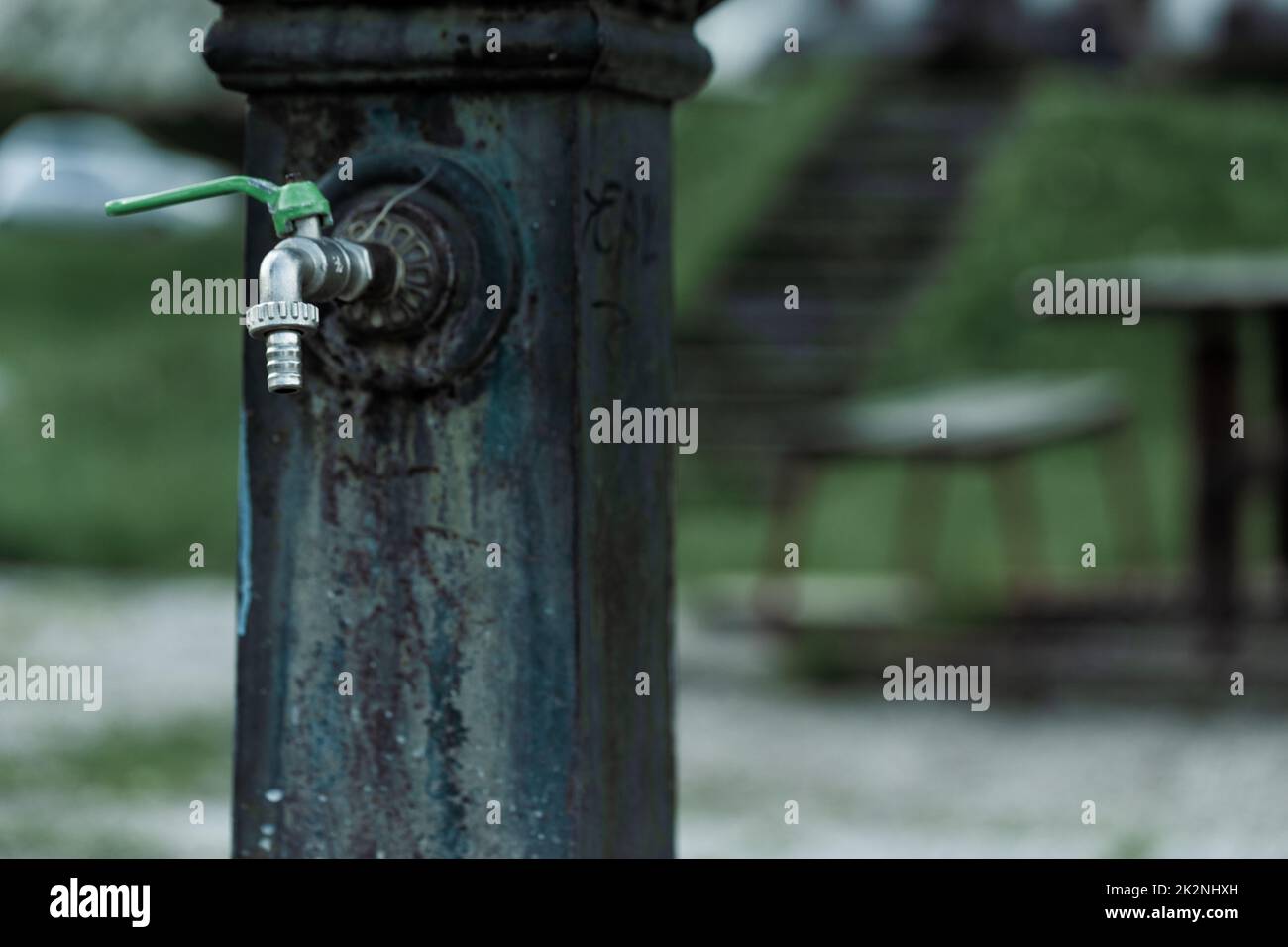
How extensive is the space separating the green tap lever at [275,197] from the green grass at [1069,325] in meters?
6.31

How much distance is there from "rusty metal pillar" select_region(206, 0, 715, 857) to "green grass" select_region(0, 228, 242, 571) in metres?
6.78

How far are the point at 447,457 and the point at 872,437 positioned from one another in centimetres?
489

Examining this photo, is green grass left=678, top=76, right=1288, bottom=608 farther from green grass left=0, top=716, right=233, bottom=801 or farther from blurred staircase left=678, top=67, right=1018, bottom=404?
green grass left=0, top=716, right=233, bottom=801

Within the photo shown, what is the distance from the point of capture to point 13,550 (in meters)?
8.88

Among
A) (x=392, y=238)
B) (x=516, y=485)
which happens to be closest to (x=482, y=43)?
(x=392, y=238)

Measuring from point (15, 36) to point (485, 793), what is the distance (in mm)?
16209

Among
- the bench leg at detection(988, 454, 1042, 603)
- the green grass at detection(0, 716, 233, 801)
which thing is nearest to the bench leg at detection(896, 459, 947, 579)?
the bench leg at detection(988, 454, 1042, 603)

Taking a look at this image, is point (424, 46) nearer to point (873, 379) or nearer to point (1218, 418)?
point (1218, 418)

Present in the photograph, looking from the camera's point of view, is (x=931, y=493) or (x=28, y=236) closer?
(x=931, y=493)

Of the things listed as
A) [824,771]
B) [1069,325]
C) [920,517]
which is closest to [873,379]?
[1069,325]

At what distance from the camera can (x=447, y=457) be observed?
184 cm

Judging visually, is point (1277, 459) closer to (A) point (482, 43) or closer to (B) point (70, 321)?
(A) point (482, 43)

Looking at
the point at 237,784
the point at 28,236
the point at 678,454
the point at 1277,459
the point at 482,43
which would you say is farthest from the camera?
the point at 28,236

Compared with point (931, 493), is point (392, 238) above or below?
below
